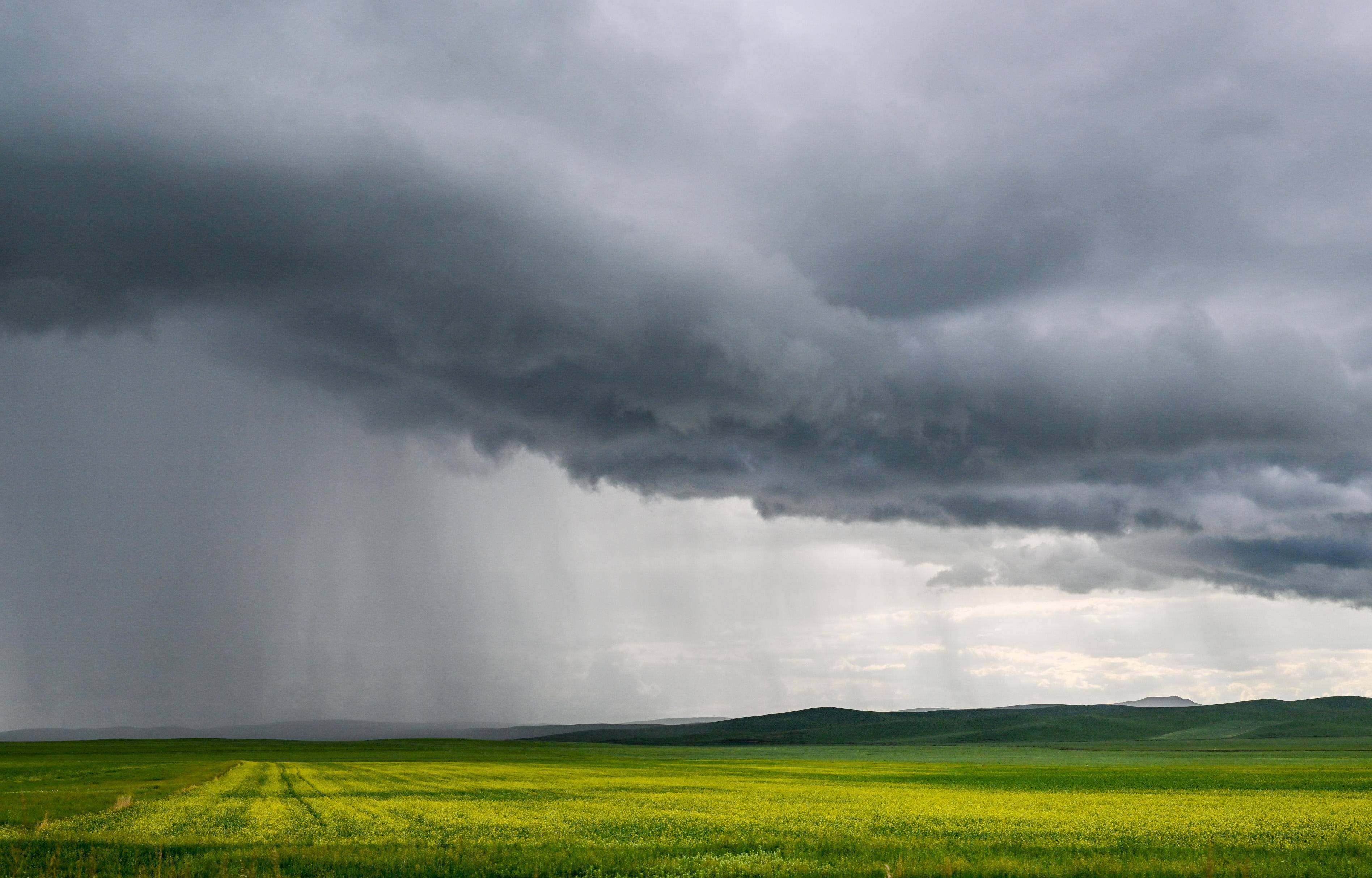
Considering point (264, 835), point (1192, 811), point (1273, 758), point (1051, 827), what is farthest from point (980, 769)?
point (264, 835)

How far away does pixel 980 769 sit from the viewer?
117250 mm

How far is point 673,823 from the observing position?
44281mm

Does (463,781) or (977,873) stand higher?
(977,873)

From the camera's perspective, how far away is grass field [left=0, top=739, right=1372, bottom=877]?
1154 inches

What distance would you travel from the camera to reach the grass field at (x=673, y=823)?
2931cm

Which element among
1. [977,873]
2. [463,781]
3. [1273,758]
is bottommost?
[1273,758]

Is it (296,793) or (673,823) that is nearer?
(673,823)

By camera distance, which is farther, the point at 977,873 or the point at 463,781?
the point at 463,781

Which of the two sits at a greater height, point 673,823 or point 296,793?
point 673,823

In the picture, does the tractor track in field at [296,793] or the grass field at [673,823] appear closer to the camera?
the grass field at [673,823]

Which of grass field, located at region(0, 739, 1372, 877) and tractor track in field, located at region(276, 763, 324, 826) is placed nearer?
grass field, located at region(0, 739, 1372, 877)

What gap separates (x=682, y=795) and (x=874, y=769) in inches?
2473

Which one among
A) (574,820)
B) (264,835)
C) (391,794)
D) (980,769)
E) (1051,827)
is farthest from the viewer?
(980,769)

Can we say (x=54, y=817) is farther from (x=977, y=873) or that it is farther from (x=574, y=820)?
(x=977, y=873)
